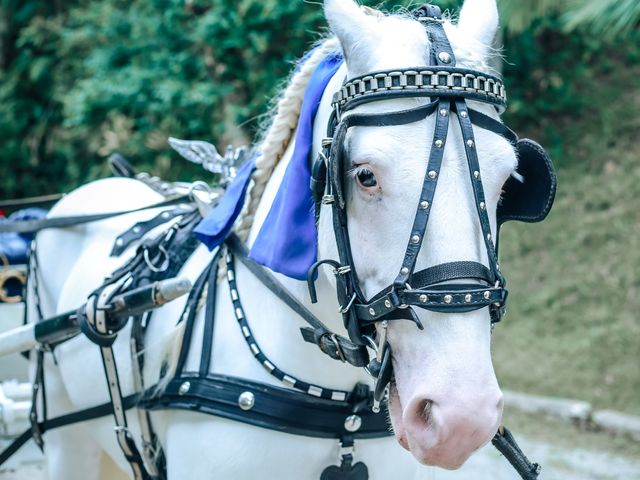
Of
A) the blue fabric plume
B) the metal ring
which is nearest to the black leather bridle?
the blue fabric plume

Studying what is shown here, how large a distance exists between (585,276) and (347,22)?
575 cm

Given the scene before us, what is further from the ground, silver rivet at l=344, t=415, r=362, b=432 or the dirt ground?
silver rivet at l=344, t=415, r=362, b=432

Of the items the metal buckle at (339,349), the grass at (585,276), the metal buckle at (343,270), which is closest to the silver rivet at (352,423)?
the metal buckle at (339,349)

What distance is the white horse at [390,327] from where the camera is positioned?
166cm

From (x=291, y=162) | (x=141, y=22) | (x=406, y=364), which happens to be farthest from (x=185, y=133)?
(x=406, y=364)

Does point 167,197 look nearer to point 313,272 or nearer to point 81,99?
point 313,272

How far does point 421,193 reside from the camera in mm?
1696

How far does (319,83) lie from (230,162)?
837 millimetres

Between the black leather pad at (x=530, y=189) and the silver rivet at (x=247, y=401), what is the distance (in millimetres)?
771

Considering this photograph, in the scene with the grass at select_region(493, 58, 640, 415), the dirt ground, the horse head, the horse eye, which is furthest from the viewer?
the grass at select_region(493, 58, 640, 415)

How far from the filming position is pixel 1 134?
10406 mm

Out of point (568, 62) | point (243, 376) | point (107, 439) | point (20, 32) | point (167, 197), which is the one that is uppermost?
point (20, 32)

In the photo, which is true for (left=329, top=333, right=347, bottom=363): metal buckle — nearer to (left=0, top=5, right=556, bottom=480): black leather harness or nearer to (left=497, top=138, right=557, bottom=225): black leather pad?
(left=0, top=5, right=556, bottom=480): black leather harness

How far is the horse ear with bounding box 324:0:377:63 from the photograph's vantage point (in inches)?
74.2
